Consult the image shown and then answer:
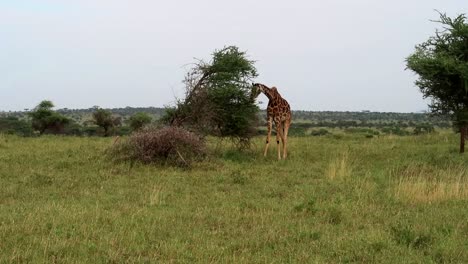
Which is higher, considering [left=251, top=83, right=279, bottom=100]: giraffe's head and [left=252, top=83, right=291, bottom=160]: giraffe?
[left=251, top=83, right=279, bottom=100]: giraffe's head

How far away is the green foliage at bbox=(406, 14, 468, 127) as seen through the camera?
563 inches

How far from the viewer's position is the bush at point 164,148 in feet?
42.4

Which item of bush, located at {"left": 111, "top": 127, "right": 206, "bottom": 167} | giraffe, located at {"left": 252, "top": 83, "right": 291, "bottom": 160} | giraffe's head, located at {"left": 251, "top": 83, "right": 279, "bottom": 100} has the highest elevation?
giraffe's head, located at {"left": 251, "top": 83, "right": 279, "bottom": 100}

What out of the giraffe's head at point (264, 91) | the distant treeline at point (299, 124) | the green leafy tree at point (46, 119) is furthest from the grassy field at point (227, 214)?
the green leafy tree at point (46, 119)

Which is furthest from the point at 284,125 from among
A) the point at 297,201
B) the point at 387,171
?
the point at 297,201

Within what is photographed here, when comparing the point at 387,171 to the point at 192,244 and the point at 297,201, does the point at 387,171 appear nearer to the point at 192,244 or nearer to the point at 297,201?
the point at 297,201

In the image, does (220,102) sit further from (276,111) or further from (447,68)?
(447,68)

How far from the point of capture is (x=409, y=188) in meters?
9.10

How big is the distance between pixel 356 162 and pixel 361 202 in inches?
254

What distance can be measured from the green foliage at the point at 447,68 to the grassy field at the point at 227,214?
3018mm

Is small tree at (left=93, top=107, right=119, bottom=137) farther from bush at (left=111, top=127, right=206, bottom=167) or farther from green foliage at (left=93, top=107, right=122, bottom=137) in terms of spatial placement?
bush at (left=111, top=127, right=206, bottom=167)

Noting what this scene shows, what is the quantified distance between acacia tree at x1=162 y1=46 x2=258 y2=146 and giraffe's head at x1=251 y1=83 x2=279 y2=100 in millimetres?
202

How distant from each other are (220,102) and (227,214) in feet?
27.5

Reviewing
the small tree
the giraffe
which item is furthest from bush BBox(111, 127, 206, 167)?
the small tree
